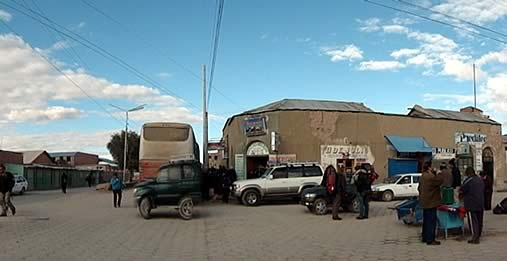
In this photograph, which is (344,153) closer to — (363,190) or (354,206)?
(354,206)

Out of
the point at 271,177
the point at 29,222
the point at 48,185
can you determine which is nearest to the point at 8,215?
the point at 29,222

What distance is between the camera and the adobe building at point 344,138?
1272 inches

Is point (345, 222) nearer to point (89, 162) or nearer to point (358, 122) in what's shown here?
point (358, 122)

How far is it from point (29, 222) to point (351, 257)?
11.5 meters

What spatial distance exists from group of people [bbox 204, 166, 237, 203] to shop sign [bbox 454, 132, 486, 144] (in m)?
16.6

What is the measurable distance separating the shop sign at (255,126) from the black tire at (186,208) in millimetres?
13637

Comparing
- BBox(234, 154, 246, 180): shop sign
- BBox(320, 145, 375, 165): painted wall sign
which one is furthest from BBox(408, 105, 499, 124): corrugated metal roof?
BBox(234, 154, 246, 180): shop sign

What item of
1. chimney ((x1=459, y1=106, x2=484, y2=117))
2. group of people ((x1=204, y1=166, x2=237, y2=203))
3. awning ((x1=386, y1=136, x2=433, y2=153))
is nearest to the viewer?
group of people ((x1=204, y1=166, x2=237, y2=203))

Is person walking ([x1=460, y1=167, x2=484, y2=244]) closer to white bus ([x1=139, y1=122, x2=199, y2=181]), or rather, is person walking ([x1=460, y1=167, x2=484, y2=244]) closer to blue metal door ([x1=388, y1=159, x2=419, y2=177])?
white bus ([x1=139, y1=122, x2=199, y2=181])

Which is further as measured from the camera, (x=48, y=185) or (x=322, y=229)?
(x=48, y=185)

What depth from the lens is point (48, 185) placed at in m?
58.5

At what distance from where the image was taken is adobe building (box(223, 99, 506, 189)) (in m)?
32.3

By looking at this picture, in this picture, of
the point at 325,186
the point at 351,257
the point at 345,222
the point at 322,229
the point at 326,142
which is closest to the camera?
the point at 351,257

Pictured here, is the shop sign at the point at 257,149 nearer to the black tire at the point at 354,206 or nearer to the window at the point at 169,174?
the black tire at the point at 354,206
